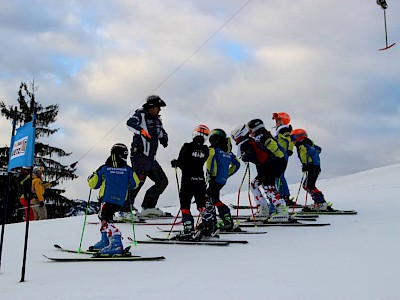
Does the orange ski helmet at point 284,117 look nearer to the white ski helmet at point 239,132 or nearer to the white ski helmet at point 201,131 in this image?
the white ski helmet at point 239,132

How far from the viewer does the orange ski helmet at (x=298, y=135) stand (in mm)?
12086

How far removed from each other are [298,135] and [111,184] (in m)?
6.03

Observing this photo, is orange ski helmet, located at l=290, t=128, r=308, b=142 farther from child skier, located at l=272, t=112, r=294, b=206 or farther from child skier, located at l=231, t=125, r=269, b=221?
child skier, located at l=231, t=125, r=269, b=221

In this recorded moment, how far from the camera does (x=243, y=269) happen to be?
563 centimetres

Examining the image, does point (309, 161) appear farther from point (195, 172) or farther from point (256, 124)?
point (195, 172)

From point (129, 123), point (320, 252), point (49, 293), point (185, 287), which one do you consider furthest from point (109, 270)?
point (129, 123)

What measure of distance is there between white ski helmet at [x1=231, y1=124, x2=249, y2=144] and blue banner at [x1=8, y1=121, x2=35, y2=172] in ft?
14.1

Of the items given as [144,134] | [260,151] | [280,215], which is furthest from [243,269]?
[144,134]

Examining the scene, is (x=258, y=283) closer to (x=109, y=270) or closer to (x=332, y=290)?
(x=332, y=290)

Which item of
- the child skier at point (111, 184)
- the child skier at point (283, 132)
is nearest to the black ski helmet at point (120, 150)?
the child skier at point (111, 184)

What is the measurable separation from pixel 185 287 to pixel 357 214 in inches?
274

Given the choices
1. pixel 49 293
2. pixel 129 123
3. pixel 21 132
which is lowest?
pixel 49 293

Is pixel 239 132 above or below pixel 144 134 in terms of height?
below

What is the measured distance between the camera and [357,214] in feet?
35.7
